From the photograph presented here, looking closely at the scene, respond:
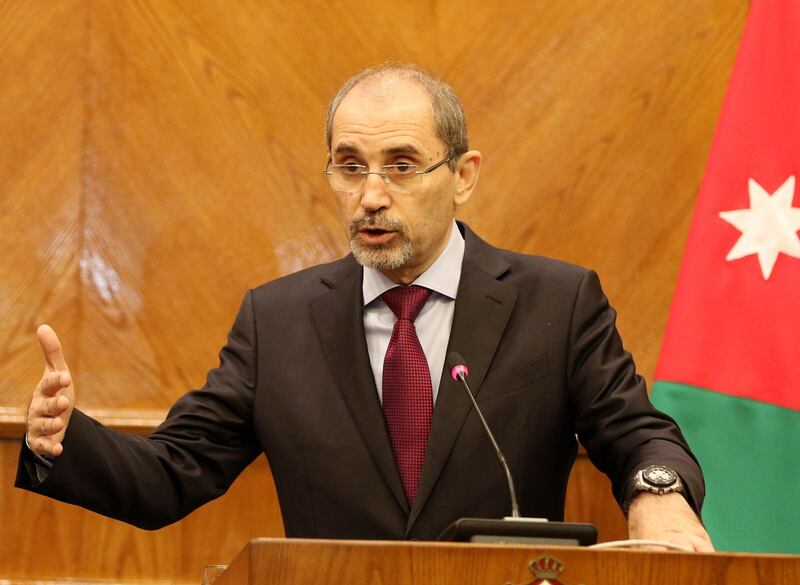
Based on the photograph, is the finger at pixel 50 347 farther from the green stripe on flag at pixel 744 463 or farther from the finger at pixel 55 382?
the green stripe on flag at pixel 744 463

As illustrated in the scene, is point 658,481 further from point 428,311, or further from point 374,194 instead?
point 374,194

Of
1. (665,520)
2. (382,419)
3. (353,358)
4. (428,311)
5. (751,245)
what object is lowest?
(665,520)

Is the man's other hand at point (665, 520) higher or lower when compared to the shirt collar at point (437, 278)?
lower

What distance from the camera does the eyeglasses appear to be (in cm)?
264

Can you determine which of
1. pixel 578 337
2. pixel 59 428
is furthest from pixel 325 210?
pixel 59 428

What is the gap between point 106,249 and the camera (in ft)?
11.0

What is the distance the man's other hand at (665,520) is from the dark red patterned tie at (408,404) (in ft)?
1.61

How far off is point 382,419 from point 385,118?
67cm

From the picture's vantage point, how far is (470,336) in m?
2.59

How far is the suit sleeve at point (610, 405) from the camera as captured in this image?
2412mm

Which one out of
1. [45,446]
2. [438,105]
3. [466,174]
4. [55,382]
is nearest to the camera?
[55,382]

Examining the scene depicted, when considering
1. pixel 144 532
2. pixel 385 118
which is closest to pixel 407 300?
pixel 385 118

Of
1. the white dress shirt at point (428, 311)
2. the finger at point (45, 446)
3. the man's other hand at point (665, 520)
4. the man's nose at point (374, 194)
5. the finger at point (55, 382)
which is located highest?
the man's nose at point (374, 194)

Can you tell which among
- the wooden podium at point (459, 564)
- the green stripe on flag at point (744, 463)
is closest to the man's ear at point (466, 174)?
the green stripe on flag at point (744, 463)
